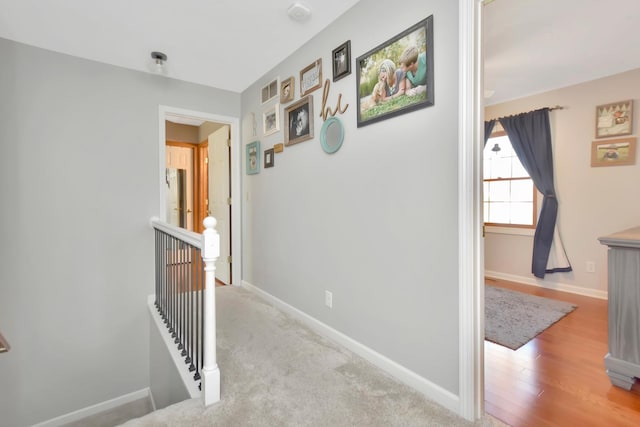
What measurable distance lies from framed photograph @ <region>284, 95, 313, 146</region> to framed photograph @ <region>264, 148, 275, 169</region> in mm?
302

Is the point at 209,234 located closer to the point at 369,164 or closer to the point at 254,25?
the point at 369,164

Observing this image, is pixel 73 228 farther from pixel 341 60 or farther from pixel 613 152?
pixel 613 152

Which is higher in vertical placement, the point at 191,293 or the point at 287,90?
the point at 287,90

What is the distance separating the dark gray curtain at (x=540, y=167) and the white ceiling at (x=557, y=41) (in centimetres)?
43

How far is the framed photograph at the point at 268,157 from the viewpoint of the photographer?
298cm

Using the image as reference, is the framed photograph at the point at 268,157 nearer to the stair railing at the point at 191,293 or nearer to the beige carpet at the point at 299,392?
the stair railing at the point at 191,293

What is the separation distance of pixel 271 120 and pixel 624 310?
2.96 m

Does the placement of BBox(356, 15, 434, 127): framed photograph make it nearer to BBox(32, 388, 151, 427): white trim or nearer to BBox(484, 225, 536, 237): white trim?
BBox(484, 225, 536, 237): white trim

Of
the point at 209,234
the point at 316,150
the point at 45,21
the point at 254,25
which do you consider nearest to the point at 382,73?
the point at 316,150

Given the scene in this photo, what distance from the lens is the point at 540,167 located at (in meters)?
3.69

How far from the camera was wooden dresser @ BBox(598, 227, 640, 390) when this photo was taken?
1.68 metres

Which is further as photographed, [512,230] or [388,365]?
[512,230]

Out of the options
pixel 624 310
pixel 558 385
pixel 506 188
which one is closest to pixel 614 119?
pixel 506 188

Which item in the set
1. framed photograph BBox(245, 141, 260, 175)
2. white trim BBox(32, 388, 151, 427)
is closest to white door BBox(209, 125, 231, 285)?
framed photograph BBox(245, 141, 260, 175)
